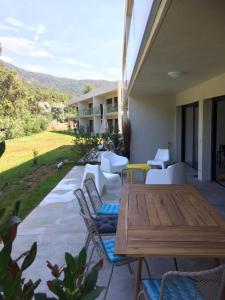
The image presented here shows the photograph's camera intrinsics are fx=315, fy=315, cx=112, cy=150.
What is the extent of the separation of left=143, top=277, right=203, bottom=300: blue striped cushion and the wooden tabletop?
0.18m

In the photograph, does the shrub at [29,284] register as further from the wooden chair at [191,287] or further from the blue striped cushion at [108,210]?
the blue striped cushion at [108,210]

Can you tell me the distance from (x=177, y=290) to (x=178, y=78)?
491cm

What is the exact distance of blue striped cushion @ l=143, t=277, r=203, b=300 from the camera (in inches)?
74.7

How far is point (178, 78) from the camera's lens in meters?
6.23

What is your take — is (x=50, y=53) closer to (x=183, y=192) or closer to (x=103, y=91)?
(x=103, y=91)

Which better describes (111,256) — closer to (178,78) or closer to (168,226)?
(168,226)

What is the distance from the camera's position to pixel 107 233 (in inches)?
130

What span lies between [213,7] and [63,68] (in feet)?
266

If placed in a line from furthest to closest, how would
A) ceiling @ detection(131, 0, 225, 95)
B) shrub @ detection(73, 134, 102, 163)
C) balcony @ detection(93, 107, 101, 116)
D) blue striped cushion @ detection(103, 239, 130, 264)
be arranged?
balcony @ detection(93, 107, 101, 116), shrub @ detection(73, 134, 102, 163), blue striped cushion @ detection(103, 239, 130, 264), ceiling @ detection(131, 0, 225, 95)

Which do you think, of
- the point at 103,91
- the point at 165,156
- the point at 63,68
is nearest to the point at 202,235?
the point at 165,156

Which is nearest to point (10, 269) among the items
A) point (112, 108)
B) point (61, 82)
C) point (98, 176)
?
point (98, 176)

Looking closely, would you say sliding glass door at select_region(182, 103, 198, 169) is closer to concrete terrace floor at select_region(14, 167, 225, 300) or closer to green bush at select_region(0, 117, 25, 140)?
concrete terrace floor at select_region(14, 167, 225, 300)

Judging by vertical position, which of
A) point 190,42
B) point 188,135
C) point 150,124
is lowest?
point 188,135

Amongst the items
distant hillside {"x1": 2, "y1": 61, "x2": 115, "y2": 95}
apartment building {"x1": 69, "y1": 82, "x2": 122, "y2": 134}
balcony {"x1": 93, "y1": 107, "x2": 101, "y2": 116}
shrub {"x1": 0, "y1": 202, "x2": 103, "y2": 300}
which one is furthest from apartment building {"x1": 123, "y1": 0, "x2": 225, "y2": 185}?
distant hillside {"x1": 2, "y1": 61, "x2": 115, "y2": 95}
